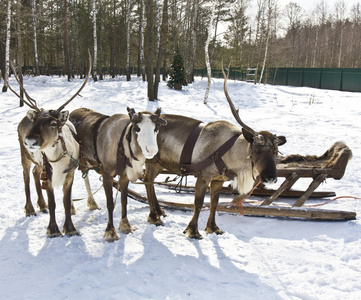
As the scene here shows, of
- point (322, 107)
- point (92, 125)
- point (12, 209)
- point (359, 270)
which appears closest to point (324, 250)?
point (359, 270)

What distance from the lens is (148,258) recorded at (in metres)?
3.82

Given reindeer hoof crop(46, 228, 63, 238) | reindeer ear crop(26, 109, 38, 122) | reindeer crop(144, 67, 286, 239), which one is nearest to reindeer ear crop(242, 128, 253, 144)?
reindeer crop(144, 67, 286, 239)

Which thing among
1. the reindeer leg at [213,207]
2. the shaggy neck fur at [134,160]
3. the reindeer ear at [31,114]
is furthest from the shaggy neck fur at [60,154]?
the reindeer leg at [213,207]

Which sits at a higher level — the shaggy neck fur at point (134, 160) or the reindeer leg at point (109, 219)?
the shaggy neck fur at point (134, 160)

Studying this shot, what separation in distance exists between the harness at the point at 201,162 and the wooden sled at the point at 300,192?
746 mm

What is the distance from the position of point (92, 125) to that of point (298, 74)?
105 ft

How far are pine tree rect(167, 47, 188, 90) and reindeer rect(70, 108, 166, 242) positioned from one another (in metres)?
18.4

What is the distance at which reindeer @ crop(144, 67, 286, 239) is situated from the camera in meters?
3.90

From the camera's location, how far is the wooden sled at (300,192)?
15.7ft

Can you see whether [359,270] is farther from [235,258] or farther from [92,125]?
[92,125]

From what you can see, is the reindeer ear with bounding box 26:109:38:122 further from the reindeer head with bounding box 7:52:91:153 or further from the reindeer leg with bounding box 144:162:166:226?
the reindeer leg with bounding box 144:162:166:226

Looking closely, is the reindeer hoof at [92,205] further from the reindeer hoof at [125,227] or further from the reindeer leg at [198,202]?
the reindeer leg at [198,202]

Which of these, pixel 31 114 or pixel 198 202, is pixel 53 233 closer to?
pixel 31 114

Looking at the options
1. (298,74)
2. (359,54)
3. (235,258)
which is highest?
(359,54)
